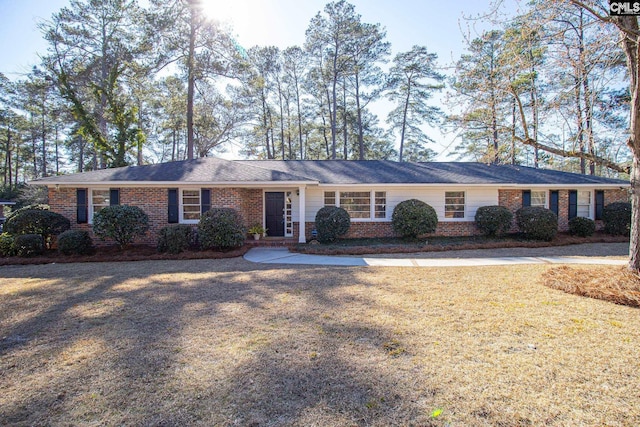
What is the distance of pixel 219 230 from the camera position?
32.4 ft

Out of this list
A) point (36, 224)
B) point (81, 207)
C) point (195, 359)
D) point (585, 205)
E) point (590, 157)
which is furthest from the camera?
point (585, 205)

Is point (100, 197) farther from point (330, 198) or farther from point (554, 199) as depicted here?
point (554, 199)

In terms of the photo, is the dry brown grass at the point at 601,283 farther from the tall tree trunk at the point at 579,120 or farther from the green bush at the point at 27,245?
the green bush at the point at 27,245

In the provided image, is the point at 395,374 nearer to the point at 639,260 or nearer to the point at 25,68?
the point at 639,260

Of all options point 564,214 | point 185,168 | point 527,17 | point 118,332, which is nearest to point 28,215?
point 185,168

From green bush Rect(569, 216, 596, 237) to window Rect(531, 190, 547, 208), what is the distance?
1221 millimetres

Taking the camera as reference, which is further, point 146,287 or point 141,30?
point 141,30

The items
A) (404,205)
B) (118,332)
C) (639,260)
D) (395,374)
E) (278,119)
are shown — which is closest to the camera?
(395,374)

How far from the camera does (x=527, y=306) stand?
15.1ft

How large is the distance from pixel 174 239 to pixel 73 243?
3.00 m

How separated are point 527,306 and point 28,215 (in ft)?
44.6

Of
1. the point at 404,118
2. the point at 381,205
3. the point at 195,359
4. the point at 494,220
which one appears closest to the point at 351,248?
the point at 381,205

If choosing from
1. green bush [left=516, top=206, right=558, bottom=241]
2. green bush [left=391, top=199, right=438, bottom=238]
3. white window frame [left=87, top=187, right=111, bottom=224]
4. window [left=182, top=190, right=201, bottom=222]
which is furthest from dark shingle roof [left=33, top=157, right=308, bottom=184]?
green bush [left=516, top=206, right=558, bottom=241]

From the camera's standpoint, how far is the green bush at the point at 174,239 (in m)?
9.91
